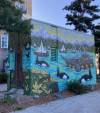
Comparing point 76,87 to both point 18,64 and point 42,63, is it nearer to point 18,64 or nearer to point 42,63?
point 42,63

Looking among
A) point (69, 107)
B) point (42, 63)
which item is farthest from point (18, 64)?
point (69, 107)

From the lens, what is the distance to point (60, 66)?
16422 mm

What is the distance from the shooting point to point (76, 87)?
54.1 ft

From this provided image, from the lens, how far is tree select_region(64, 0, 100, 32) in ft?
82.9

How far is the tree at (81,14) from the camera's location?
25.3m

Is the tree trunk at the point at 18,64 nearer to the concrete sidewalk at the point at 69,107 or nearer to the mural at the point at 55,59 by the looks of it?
the mural at the point at 55,59

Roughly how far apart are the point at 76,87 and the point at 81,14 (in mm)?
10385

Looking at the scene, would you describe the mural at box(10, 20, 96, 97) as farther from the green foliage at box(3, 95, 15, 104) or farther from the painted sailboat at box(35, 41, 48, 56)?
the green foliage at box(3, 95, 15, 104)

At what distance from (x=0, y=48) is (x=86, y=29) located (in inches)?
400

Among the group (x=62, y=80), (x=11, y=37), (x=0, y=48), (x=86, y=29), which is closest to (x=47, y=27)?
(x=11, y=37)

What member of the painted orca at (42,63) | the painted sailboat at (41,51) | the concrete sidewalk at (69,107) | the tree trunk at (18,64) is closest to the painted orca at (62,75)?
the painted orca at (42,63)

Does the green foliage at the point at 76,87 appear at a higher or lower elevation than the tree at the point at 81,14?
lower

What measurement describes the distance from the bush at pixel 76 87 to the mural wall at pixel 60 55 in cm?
32

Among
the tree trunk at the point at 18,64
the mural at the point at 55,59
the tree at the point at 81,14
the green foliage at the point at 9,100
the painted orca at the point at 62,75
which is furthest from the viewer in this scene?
the tree at the point at 81,14
